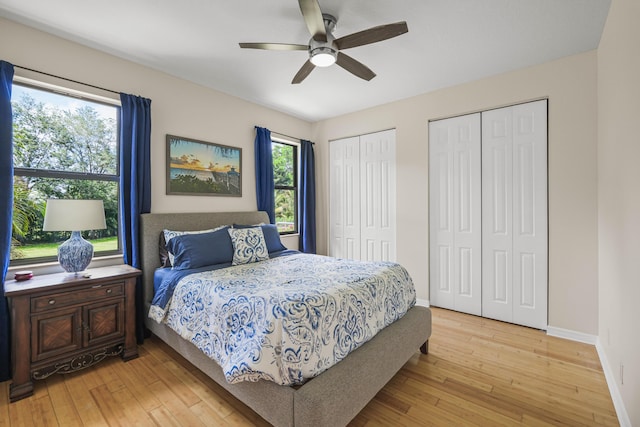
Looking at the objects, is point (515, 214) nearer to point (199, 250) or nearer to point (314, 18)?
point (314, 18)

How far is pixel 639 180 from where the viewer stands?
1.45 m

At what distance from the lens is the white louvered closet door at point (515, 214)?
2975mm

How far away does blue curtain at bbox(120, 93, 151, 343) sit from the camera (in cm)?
271

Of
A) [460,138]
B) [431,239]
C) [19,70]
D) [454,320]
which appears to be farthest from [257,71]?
[454,320]

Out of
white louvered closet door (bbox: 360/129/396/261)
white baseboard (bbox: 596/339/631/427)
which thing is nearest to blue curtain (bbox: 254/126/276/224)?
white louvered closet door (bbox: 360/129/396/261)

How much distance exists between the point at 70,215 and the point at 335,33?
2514mm

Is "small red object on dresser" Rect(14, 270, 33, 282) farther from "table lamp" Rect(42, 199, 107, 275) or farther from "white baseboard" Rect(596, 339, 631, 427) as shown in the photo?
"white baseboard" Rect(596, 339, 631, 427)

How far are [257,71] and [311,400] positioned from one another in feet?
9.91

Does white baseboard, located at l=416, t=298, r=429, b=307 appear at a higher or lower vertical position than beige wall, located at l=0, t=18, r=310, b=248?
lower

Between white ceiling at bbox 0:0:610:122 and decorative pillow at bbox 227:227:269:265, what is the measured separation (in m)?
1.72

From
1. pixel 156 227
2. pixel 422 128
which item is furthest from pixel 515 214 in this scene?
pixel 156 227

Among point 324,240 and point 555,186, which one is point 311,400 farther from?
point 324,240

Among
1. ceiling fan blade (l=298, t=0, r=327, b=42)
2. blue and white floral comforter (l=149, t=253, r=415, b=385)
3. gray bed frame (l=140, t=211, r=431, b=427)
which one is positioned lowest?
gray bed frame (l=140, t=211, r=431, b=427)

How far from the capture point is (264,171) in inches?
158
